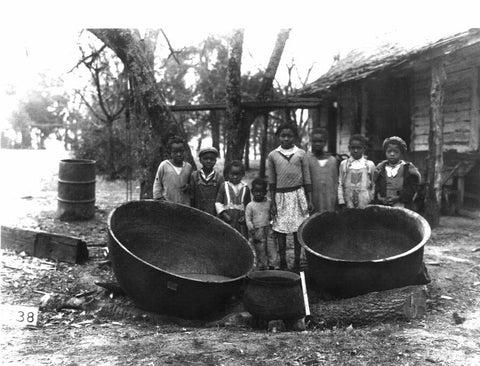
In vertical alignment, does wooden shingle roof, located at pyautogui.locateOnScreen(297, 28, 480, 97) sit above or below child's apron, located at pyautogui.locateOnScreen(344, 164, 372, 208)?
above

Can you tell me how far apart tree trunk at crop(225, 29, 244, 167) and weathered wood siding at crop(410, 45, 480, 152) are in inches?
145

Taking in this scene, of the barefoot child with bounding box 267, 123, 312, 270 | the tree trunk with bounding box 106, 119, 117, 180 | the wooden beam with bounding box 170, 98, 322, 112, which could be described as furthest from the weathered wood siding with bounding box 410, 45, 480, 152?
the tree trunk with bounding box 106, 119, 117, 180

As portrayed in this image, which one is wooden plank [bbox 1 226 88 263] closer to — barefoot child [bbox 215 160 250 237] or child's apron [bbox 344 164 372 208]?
barefoot child [bbox 215 160 250 237]

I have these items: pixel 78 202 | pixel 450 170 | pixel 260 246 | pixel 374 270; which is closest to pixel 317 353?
pixel 374 270

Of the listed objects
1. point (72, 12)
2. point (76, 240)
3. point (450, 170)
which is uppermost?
point (72, 12)

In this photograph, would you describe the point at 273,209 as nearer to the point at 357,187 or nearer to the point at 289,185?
the point at 289,185

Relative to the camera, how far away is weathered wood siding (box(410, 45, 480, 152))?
923 cm

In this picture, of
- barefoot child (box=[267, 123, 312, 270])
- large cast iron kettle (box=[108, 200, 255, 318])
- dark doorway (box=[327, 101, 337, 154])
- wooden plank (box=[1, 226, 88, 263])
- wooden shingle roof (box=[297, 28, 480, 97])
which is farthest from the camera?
dark doorway (box=[327, 101, 337, 154])

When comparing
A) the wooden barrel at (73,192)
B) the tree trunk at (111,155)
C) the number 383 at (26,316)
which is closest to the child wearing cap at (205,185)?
the number 383 at (26,316)

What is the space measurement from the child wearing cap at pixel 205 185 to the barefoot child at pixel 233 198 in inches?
6.4

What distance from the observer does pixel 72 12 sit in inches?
139

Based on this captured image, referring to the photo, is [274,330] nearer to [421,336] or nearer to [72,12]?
[421,336]

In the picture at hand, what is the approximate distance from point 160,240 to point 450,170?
6.70m

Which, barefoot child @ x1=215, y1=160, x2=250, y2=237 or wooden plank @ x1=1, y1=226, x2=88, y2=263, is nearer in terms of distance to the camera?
barefoot child @ x1=215, y1=160, x2=250, y2=237
